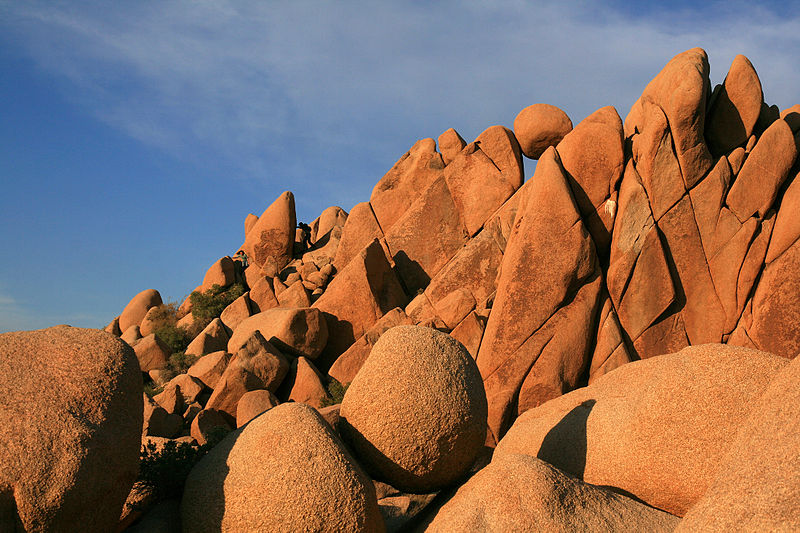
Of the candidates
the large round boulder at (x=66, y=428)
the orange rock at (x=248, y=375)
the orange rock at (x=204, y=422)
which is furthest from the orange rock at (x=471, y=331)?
the large round boulder at (x=66, y=428)

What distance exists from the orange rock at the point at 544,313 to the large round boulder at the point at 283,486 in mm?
10577

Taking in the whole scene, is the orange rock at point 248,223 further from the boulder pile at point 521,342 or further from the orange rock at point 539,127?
the orange rock at point 539,127

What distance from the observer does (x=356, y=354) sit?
20.4m

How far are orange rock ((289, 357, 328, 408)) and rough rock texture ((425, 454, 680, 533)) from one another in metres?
12.0

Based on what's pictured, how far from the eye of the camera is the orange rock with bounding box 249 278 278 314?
2583 centimetres

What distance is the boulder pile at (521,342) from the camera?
6953mm

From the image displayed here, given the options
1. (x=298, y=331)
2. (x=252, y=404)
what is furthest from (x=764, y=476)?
(x=298, y=331)

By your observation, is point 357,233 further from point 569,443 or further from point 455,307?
point 569,443

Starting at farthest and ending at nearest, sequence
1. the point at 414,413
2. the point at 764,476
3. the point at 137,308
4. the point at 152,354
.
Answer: the point at 137,308
the point at 152,354
the point at 414,413
the point at 764,476

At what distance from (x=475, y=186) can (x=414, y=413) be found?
1684 cm

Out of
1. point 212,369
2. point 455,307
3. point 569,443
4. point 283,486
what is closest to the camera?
point 283,486

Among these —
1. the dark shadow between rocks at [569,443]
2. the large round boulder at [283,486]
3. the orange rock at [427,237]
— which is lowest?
the dark shadow between rocks at [569,443]

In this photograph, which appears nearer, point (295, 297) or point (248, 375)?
point (248, 375)

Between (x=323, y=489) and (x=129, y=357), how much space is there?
283cm
